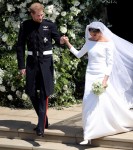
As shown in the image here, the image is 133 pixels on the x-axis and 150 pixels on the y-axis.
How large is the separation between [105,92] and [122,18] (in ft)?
19.0

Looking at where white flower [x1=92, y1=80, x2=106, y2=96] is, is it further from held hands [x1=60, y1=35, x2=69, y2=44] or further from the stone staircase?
held hands [x1=60, y1=35, x2=69, y2=44]

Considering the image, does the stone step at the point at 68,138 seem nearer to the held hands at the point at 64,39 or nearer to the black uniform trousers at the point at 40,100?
the black uniform trousers at the point at 40,100

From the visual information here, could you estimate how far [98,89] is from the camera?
654 cm

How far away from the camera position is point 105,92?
672 cm

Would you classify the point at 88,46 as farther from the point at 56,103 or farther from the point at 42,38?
the point at 56,103

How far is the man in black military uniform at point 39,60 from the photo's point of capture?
694 cm

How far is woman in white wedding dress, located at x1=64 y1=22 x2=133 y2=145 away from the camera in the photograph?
6660mm

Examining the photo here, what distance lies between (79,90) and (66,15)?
1.44 m

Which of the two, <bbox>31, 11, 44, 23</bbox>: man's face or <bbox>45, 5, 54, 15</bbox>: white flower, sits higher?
<bbox>31, 11, 44, 23</bbox>: man's face

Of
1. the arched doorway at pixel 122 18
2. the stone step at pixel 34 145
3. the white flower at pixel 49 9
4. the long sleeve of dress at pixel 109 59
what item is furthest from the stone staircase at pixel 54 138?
the arched doorway at pixel 122 18

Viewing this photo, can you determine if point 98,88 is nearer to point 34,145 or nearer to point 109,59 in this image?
point 109,59

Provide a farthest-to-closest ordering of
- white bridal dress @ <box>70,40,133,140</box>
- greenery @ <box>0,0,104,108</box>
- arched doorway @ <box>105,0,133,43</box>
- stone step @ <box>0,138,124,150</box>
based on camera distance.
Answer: arched doorway @ <box>105,0,133,43</box> < greenery @ <box>0,0,104,108</box> < stone step @ <box>0,138,124,150</box> < white bridal dress @ <box>70,40,133,140</box>

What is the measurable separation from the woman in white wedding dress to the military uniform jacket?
279mm

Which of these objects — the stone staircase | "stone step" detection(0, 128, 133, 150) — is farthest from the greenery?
"stone step" detection(0, 128, 133, 150)
